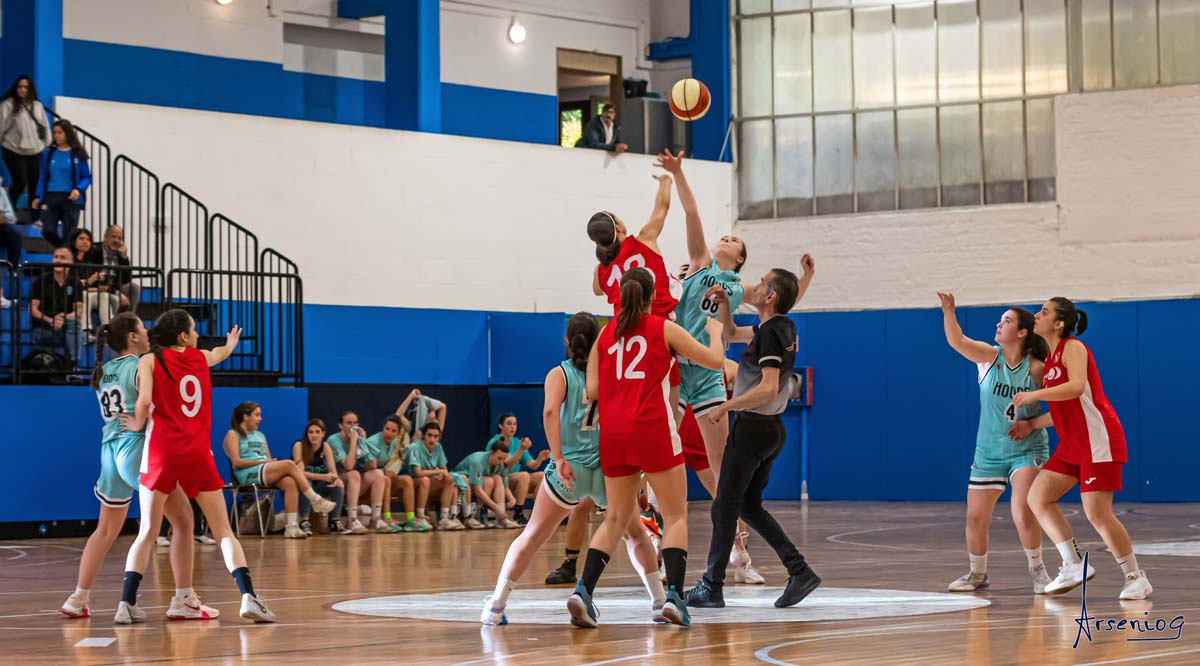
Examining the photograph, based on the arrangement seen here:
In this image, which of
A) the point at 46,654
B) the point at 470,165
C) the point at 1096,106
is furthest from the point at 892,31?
the point at 46,654

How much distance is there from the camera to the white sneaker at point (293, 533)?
56.1 ft

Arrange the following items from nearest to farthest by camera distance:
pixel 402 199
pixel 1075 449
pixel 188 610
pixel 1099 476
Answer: pixel 188 610 → pixel 1099 476 → pixel 1075 449 → pixel 402 199

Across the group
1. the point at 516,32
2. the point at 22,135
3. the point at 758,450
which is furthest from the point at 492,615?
the point at 516,32

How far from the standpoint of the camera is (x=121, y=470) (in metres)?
9.17

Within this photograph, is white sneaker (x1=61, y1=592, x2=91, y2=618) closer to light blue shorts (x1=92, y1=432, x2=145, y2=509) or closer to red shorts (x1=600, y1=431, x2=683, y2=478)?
light blue shorts (x1=92, y1=432, x2=145, y2=509)

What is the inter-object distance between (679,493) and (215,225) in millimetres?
13678

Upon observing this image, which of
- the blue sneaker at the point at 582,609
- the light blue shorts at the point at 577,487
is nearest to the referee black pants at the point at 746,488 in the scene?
the light blue shorts at the point at 577,487

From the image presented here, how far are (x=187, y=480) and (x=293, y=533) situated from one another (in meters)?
8.36

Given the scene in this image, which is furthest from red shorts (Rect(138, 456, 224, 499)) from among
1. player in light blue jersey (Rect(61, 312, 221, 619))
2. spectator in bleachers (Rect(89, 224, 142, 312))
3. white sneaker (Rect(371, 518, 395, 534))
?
white sneaker (Rect(371, 518, 395, 534))

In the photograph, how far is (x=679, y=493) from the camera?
26.2ft

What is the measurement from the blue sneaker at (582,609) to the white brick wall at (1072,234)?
17.2 meters

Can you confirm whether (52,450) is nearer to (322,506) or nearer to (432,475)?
(322,506)

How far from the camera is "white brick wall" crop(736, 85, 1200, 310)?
23.1m

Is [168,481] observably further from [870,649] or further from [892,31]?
[892,31]
